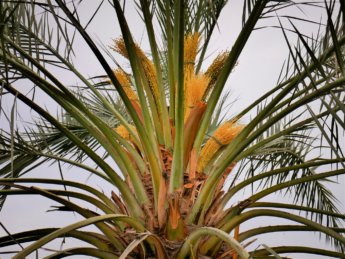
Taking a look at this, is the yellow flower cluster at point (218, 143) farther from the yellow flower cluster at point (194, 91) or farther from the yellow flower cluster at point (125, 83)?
the yellow flower cluster at point (125, 83)

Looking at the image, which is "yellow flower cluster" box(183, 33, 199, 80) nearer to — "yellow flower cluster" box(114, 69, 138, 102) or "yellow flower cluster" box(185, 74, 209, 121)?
"yellow flower cluster" box(185, 74, 209, 121)

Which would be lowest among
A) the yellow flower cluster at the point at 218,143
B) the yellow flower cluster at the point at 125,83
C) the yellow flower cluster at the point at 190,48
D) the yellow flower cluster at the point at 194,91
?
the yellow flower cluster at the point at 218,143

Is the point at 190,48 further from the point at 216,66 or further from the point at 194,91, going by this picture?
the point at 194,91

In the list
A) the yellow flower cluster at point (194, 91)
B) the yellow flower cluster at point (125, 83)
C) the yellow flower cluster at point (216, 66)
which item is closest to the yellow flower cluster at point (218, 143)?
the yellow flower cluster at point (194, 91)

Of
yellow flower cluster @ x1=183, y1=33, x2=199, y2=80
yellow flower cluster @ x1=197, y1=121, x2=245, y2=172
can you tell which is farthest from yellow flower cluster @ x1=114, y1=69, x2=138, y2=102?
yellow flower cluster @ x1=197, y1=121, x2=245, y2=172

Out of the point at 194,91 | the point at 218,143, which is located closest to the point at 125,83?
the point at 194,91

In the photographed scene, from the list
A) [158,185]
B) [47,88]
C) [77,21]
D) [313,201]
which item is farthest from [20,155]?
[313,201]

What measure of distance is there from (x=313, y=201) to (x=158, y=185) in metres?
2.88

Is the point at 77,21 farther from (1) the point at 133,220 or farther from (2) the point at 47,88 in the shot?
(1) the point at 133,220

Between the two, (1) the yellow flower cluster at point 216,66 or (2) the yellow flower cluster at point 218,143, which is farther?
(1) the yellow flower cluster at point 216,66

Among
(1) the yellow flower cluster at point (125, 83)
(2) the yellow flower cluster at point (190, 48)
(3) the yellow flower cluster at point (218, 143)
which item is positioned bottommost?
(3) the yellow flower cluster at point (218, 143)

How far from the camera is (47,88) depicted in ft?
10.9

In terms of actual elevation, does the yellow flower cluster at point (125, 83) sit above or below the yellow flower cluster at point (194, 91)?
above

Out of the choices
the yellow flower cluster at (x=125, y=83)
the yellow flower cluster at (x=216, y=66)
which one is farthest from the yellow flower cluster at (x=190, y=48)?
the yellow flower cluster at (x=125, y=83)
